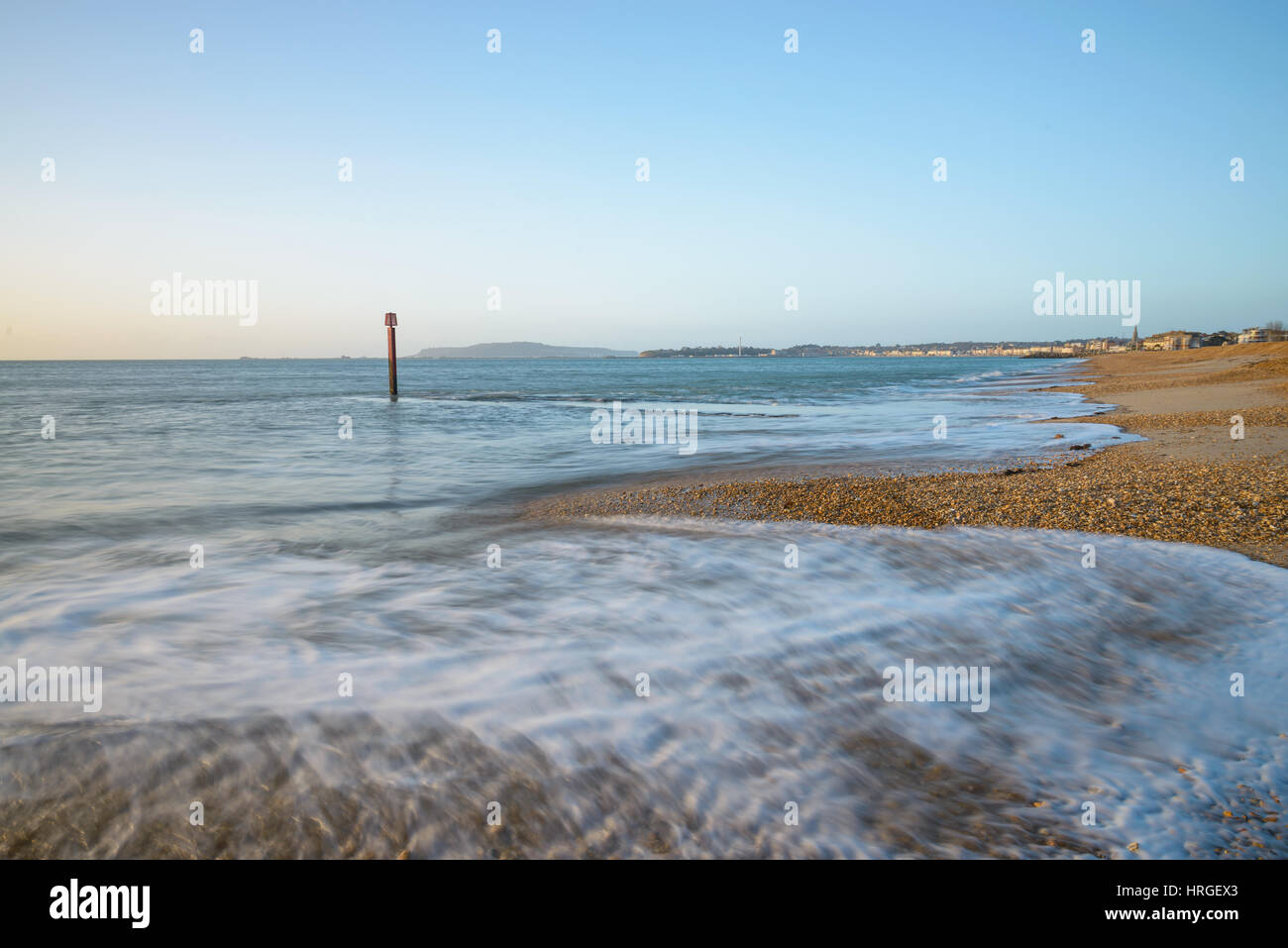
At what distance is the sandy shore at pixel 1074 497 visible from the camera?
7496mm

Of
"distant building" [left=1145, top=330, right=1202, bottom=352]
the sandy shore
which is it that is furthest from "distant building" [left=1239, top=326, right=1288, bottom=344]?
the sandy shore

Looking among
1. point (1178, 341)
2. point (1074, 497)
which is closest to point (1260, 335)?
point (1178, 341)

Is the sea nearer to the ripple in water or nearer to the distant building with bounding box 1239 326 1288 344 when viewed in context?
the ripple in water

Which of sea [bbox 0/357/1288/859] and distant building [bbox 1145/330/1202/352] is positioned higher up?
distant building [bbox 1145/330/1202/352]

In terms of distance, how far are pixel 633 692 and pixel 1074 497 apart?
7.07m

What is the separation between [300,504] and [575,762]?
8972mm

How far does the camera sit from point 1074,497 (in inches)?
347

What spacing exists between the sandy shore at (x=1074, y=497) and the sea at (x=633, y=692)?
0.54 meters

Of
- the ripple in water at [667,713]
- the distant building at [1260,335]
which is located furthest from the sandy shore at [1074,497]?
the distant building at [1260,335]

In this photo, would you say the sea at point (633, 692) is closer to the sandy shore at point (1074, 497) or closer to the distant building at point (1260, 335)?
the sandy shore at point (1074, 497)

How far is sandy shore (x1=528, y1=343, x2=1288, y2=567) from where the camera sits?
7.50 metres

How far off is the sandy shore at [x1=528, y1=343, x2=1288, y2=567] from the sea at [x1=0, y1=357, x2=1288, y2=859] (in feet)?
1.79

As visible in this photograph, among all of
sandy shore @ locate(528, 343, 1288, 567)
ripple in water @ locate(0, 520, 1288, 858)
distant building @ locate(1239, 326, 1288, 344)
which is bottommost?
ripple in water @ locate(0, 520, 1288, 858)
